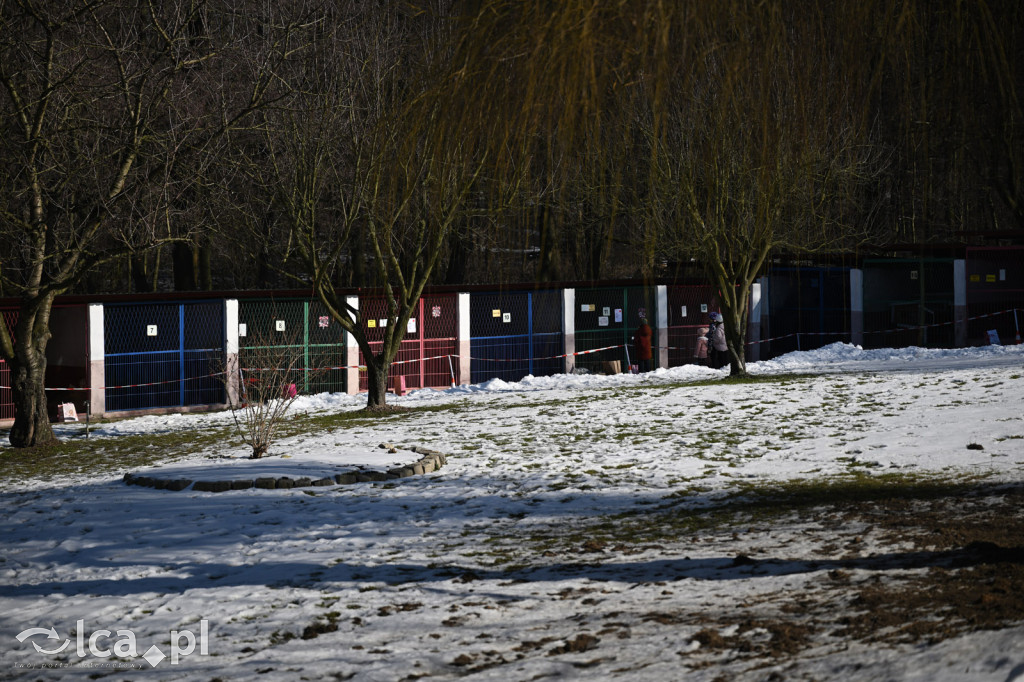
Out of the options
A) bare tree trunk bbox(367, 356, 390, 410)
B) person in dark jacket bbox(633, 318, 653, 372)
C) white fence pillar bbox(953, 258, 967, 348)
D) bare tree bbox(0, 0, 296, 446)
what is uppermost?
bare tree bbox(0, 0, 296, 446)

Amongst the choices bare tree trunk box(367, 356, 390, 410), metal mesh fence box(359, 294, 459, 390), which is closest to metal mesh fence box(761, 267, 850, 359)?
metal mesh fence box(359, 294, 459, 390)

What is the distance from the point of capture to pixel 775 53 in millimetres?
4246

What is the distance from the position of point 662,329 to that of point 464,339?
5.70 meters

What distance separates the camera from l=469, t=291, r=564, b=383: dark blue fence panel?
25797 mm

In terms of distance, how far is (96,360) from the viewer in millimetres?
19922

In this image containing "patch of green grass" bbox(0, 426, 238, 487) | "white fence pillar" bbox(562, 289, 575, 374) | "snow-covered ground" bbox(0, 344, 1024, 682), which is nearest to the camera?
"snow-covered ground" bbox(0, 344, 1024, 682)

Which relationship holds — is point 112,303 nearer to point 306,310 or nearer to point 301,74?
point 306,310

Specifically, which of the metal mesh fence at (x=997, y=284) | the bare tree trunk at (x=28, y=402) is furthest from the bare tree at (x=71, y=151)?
the metal mesh fence at (x=997, y=284)

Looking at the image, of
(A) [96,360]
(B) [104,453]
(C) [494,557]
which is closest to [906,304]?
(A) [96,360]

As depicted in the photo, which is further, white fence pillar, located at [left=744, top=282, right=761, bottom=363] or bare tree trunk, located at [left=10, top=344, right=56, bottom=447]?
white fence pillar, located at [left=744, top=282, right=761, bottom=363]

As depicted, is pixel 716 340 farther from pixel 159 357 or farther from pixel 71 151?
pixel 71 151

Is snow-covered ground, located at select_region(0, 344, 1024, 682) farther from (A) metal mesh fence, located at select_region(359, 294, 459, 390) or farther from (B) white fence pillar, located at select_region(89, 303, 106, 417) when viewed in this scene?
(A) metal mesh fence, located at select_region(359, 294, 459, 390)

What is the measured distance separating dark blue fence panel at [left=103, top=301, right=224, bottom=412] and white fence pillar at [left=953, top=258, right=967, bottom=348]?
18186mm

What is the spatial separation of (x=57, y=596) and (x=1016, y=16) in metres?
6.74
